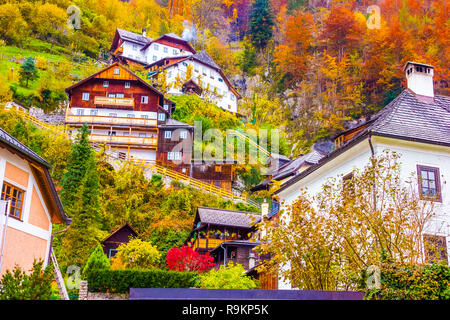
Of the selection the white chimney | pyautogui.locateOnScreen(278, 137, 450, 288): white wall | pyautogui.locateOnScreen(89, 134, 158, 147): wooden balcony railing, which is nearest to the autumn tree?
pyautogui.locateOnScreen(278, 137, 450, 288): white wall

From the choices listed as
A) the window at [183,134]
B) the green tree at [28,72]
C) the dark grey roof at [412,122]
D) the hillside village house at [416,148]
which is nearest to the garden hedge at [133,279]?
the dark grey roof at [412,122]

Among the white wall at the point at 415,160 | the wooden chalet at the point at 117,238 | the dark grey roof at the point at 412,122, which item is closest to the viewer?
the white wall at the point at 415,160

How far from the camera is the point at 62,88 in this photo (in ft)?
209

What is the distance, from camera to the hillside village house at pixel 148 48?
7784cm

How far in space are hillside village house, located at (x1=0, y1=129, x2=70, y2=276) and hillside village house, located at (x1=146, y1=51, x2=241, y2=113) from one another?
44829 mm

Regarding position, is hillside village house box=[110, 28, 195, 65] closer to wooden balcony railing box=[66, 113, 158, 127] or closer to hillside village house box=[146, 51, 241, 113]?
hillside village house box=[146, 51, 241, 113]

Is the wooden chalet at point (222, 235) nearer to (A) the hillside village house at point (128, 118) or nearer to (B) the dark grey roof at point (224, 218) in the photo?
(B) the dark grey roof at point (224, 218)

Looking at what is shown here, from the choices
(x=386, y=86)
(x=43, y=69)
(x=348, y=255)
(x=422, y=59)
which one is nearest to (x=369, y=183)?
(x=348, y=255)

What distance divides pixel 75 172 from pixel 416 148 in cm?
2557

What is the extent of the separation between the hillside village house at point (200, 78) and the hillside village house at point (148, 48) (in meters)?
6.54

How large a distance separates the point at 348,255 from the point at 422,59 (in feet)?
123

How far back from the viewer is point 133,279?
91.4 feet

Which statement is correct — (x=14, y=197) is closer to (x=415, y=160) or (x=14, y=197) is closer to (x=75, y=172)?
(x=415, y=160)

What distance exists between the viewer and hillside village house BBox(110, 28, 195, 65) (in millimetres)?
77844
